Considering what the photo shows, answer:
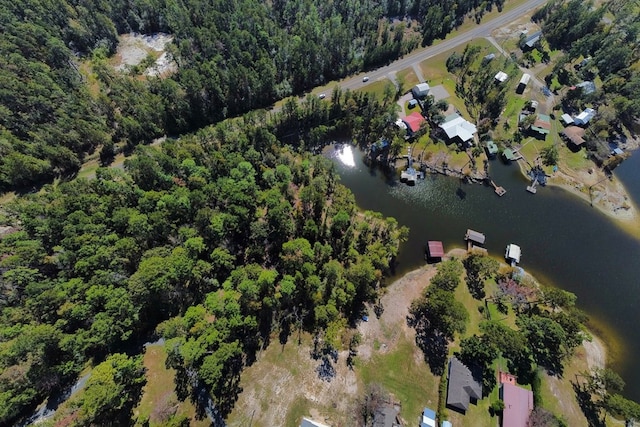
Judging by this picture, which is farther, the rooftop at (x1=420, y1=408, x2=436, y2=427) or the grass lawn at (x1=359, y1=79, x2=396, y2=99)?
the grass lawn at (x1=359, y1=79, x2=396, y2=99)

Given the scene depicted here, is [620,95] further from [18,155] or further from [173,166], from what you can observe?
[18,155]

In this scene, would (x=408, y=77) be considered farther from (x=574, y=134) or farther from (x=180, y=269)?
(x=180, y=269)

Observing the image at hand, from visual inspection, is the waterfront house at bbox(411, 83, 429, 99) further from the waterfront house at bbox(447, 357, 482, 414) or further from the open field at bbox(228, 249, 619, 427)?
the waterfront house at bbox(447, 357, 482, 414)

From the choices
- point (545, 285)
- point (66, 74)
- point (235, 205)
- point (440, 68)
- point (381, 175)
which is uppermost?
point (66, 74)

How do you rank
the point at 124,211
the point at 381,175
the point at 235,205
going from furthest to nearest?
the point at 381,175 < the point at 235,205 < the point at 124,211

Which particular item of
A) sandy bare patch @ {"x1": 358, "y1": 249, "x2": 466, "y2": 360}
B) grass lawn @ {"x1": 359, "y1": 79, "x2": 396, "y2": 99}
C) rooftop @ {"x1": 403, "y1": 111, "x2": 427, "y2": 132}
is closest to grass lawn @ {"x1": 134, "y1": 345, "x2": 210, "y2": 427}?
sandy bare patch @ {"x1": 358, "y1": 249, "x2": 466, "y2": 360}

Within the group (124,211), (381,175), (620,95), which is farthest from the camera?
(620,95)

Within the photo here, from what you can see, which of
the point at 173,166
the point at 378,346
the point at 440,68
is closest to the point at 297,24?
the point at 440,68
